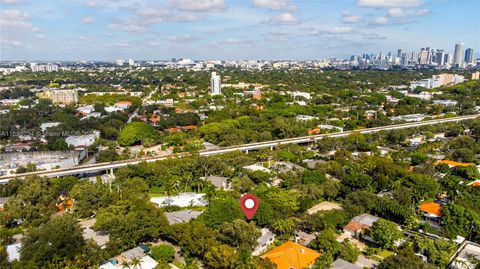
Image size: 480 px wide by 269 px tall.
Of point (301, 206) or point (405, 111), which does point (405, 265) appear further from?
point (405, 111)

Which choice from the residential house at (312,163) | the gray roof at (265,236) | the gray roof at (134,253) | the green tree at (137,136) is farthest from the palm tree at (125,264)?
the green tree at (137,136)

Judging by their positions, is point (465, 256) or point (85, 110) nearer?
point (465, 256)

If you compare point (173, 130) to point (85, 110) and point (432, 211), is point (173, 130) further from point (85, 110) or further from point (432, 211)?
point (432, 211)

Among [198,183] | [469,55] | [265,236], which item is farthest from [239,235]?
[469,55]

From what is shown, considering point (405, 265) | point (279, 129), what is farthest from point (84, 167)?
point (405, 265)

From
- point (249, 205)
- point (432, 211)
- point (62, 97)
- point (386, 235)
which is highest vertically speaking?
point (62, 97)

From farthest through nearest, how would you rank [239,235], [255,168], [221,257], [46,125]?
[46,125] → [255,168] → [239,235] → [221,257]
